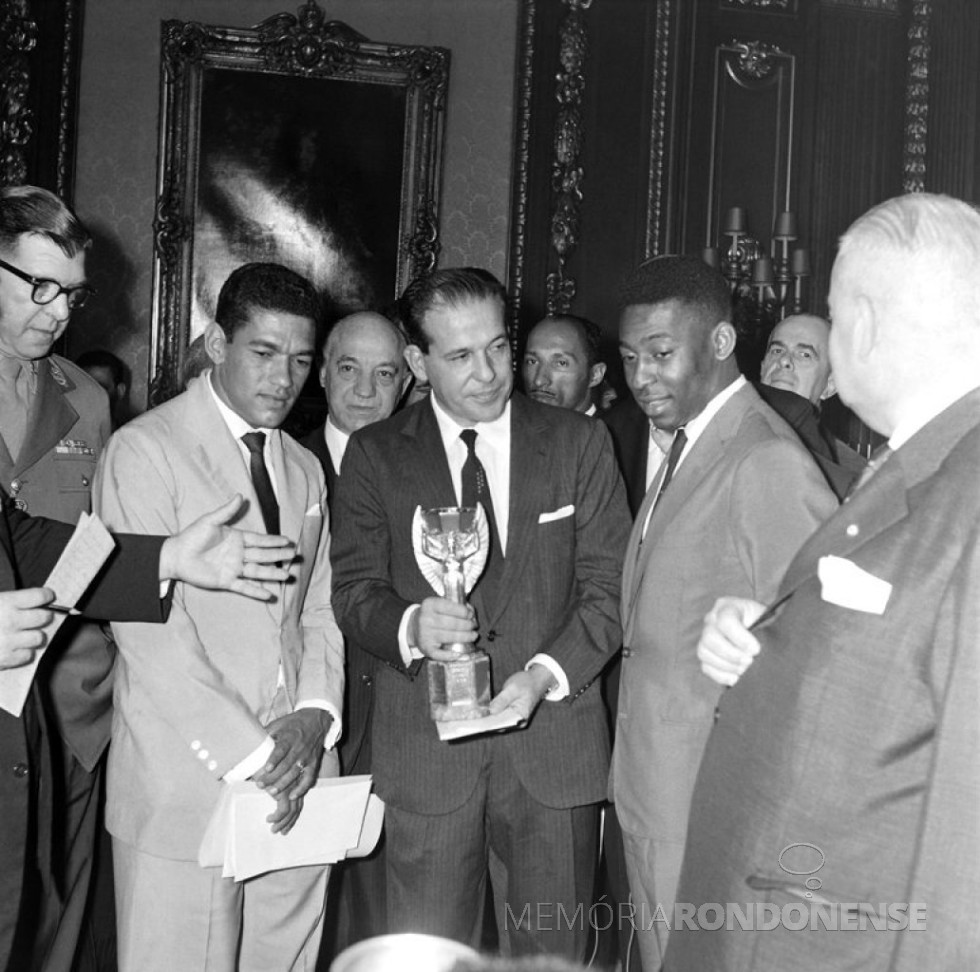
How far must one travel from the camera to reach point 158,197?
6301 mm

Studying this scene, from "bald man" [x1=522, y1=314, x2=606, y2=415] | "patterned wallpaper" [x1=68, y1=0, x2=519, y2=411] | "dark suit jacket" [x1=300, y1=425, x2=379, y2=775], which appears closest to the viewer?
"dark suit jacket" [x1=300, y1=425, x2=379, y2=775]

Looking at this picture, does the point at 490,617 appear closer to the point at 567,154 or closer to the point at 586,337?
the point at 586,337

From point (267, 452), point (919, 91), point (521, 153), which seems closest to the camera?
point (267, 452)

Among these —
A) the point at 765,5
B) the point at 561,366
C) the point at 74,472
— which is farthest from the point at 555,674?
the point at 765,5

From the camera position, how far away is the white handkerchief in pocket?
1413mm

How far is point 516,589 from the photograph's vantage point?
259 centimetres

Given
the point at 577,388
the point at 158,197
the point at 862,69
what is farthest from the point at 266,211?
the point at 862,69

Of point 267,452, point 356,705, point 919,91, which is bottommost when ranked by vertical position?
point 356,705

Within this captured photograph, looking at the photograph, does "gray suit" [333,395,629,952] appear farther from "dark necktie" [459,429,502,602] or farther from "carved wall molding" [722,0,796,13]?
"carved wall molding" [722,0,796,13]

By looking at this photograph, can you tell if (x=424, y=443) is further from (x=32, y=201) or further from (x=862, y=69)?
(x=862, y=69)

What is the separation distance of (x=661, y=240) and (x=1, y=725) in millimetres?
5415

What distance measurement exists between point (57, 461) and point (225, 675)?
74 centimetres

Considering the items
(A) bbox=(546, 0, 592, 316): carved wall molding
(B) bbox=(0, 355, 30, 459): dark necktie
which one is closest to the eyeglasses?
(B) bbox=(0, 355, 30, 459): dark necktie

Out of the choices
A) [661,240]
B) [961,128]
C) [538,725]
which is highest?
[961,128]
